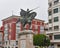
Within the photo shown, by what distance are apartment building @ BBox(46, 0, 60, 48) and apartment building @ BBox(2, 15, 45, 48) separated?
1684 centimetres

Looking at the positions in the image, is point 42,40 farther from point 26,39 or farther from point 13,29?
point 26,39

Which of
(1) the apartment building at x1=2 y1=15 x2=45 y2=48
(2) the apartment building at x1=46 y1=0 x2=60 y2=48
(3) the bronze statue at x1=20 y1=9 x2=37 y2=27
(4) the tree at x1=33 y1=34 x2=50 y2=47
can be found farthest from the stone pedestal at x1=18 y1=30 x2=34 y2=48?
(1) the apartment building at x1=2 y1=15 x2=45 y2=48

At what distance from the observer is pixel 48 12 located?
57531 mm

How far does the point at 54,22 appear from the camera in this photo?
54312 millimetres

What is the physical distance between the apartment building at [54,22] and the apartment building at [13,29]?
16.8 meters

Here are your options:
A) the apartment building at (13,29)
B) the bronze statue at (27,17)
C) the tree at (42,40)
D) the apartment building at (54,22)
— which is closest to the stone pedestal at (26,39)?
the bronze statue at (27,17)

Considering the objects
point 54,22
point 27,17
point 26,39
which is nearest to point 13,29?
point 54,22

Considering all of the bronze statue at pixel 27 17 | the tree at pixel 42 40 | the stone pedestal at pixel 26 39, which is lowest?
the tree at pixel 42 40

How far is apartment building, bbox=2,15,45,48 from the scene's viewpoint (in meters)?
72.0

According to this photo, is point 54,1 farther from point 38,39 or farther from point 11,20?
point 11,20

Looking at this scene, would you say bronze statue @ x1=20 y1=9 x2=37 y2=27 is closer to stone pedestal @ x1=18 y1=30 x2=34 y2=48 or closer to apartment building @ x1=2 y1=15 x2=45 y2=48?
stone pedestal @ x1=18 y1=30 x2=34 y2=48

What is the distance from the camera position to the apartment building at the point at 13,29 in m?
72.0

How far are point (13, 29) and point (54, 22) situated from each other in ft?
71.0

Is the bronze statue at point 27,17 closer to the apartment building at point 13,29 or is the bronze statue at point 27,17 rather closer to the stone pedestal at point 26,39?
the stone pedestal at point 26,39
